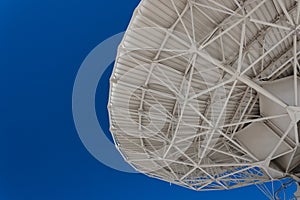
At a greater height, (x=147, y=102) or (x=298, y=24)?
(x=298, y=24)

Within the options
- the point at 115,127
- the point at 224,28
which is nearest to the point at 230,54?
the point at 224,28

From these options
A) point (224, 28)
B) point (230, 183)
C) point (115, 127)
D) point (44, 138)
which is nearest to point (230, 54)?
point (224, 28)

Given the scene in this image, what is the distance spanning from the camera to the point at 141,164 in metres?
16.4

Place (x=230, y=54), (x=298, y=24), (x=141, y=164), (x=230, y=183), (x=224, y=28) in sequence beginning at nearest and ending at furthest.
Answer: (x=298, y=24) → (x=224, y=28) → (x=230, y=54) → (x=141, y=164) → (x=230, y=183)

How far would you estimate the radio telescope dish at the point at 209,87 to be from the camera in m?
11.7

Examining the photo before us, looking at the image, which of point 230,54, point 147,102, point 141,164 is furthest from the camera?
point 141,164

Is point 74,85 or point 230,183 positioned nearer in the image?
point 230,183

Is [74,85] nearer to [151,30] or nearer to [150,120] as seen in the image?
[150,120]

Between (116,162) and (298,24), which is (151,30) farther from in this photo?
(116,162)

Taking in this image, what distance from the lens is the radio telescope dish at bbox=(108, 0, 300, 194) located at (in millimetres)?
11734

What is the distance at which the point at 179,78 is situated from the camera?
13.8 meters

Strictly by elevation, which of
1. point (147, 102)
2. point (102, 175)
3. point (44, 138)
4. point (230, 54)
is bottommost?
point (102, 175)

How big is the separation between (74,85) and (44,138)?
3582mm

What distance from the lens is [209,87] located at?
1430 cm
